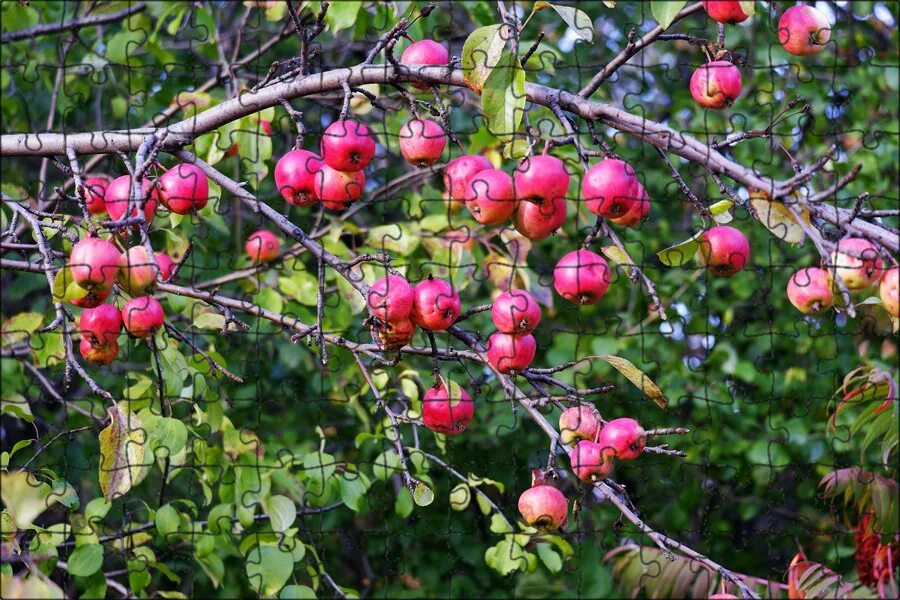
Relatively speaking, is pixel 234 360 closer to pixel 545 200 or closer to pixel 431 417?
pixel 431 417

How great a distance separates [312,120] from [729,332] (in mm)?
1316

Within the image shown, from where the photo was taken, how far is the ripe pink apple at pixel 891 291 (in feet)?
3.19

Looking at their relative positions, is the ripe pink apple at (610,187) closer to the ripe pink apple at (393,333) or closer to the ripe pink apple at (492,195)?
the ripe pink apple at (492,195)

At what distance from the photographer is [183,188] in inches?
50.6

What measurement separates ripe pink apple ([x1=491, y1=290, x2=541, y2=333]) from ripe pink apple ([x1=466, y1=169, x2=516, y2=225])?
11cm

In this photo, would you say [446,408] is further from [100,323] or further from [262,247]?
[262,247]

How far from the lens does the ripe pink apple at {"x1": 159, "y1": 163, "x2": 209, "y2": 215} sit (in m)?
1.29

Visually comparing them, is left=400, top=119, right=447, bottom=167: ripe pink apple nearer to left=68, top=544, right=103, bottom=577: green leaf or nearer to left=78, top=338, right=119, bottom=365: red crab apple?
left=78, top=338, right=119, bottom=365: red crab apple

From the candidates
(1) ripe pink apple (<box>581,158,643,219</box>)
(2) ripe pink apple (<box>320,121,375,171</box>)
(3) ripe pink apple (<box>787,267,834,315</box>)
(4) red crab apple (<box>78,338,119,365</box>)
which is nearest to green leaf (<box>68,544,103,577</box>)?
(4) red crab apple (<box>78,338,119,365</box>)

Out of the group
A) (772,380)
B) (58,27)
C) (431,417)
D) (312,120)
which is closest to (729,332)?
(772,380)

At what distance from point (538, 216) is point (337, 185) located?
267mm

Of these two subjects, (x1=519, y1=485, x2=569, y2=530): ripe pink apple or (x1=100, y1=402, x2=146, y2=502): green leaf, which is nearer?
(x1=519, y1=485, x2=569, y2=530): ripe pink apple

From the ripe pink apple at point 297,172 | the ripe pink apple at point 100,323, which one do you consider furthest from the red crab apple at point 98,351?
the ripe pink apple at point 297,172

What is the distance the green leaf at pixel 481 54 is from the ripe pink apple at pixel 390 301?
244mm
